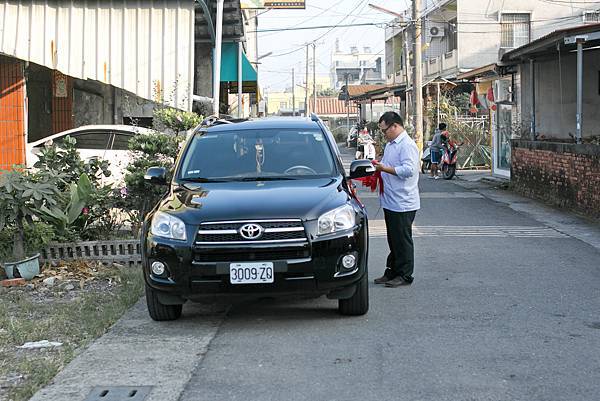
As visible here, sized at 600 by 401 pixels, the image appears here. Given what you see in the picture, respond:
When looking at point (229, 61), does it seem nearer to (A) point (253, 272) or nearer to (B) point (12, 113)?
(B) point (12, 113)

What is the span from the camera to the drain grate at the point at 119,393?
5.15m

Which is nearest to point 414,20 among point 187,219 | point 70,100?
point 70,100

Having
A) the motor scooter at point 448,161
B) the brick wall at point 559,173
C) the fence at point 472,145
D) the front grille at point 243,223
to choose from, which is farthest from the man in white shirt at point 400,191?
the fence at point 472,145

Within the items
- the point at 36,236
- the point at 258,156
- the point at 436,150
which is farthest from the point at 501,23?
the point at 258,156

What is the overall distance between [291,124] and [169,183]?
1.37 meters

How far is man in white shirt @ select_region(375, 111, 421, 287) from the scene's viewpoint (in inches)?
331

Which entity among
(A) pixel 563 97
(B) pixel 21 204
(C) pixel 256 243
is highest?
(A) pixel 563 97

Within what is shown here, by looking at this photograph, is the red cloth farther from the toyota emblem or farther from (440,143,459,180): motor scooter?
(440,143,459,180): motor scooter

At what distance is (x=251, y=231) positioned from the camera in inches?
256

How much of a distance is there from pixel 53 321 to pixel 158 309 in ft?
2.98

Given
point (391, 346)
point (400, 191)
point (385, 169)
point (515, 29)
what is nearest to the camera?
point (391, 346)

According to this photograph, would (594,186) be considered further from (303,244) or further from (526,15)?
(526,15)

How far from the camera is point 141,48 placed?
14.6 meters

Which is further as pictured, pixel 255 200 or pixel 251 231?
pixel 255 200
